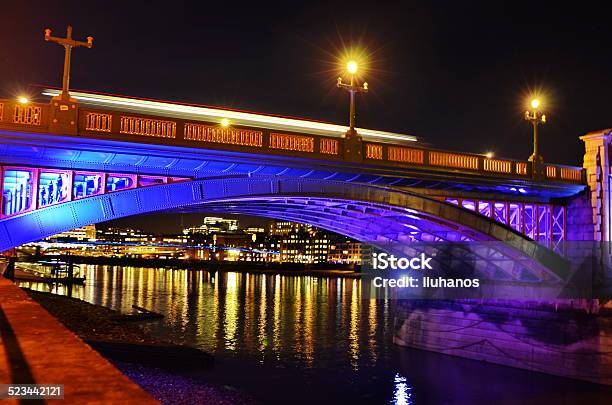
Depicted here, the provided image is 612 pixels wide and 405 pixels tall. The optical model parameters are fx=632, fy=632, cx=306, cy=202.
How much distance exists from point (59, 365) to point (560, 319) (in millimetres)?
24564

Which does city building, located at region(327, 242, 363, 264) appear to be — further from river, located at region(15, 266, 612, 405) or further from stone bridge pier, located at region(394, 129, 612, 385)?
stone bridge pier, located at region(394, 129, 612, 385)

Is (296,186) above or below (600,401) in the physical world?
above

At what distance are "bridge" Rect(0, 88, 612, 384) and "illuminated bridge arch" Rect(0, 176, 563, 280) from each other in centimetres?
5

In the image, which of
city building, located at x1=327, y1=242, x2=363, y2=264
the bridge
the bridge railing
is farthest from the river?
city building, located at x1=327, y1=242, x2=363, y2=264

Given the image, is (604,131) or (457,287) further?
(457,287)

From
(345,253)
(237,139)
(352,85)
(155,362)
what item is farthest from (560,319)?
(345,253)

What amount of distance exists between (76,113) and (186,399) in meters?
9.67

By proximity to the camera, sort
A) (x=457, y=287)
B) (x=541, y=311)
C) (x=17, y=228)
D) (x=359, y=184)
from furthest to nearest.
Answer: (x=457, y=287)
(x=541, y=311)
(x=359, y=184)
(x=17, y=228)

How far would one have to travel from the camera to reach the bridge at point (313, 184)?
18.5 m

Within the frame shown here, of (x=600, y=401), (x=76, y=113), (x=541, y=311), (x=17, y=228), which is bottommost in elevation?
(x=600, y=401)

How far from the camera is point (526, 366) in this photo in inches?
1069

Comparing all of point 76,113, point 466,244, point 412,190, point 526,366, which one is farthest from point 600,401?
point 76,113

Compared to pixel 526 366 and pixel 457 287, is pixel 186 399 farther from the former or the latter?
pixel 457 287

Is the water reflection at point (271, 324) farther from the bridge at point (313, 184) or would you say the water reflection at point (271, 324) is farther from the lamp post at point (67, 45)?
the lamp post at point (67, 45)
